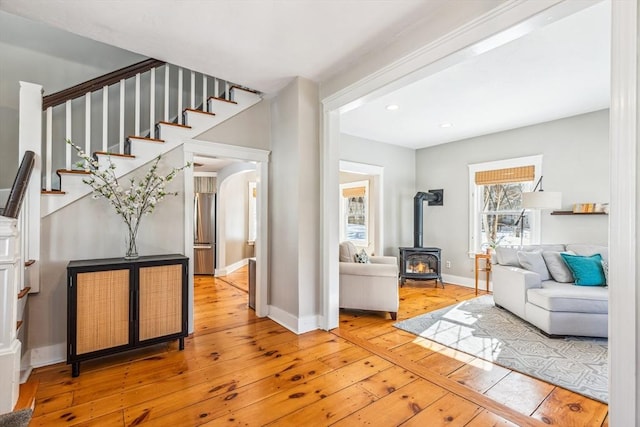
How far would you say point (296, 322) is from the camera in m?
3.23

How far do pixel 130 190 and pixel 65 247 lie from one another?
0.70 m

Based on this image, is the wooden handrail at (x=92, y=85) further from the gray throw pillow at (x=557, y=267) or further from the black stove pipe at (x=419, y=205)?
the gray throw pillow at (x=557, y=267)

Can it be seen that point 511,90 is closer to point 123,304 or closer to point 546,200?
point 546,200

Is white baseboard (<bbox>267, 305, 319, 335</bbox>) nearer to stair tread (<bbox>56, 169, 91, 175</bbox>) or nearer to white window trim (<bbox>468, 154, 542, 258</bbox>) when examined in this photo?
stair tread (<bbox>56, 169, 91, 175</bbox>)

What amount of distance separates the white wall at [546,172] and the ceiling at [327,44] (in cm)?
48

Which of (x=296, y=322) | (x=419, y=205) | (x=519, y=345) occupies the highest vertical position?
(x=419, y=205)

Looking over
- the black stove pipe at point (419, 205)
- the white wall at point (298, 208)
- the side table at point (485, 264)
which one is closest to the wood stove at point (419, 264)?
the black stove pipe at point (419, 205)

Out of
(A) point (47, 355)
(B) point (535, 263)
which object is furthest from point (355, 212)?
(A) point (47, 355)

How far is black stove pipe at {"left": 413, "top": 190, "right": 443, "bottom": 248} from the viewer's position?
5.71m

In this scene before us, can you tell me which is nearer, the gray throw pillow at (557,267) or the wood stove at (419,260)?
the gray throw pillow at (557,267)

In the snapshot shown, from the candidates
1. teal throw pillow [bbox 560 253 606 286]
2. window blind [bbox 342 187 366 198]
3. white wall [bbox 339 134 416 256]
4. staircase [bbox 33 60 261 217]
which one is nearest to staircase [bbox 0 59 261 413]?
staircase [bbox 33 60 261 217]

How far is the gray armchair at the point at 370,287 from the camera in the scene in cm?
364

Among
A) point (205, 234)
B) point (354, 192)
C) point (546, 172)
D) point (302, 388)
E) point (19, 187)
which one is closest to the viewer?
point (19, 187)

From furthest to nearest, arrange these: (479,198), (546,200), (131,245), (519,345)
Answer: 1. (479,198)
2. (546,200)
3. (519,345)
4. (131,245)
